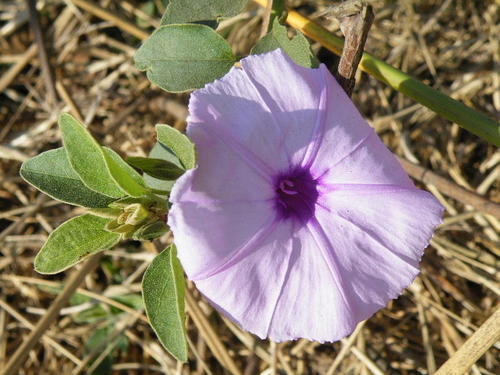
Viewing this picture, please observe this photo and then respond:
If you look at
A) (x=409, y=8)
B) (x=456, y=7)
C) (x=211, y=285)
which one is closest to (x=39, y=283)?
(x=211, y=285)

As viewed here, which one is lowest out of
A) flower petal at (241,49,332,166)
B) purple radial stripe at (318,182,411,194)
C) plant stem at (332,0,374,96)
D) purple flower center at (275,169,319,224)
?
purple flower center at (275,169,319,224)

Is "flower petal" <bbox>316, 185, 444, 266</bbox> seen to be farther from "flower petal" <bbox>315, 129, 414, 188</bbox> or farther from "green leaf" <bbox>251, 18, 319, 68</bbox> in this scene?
"green leaf" <bbox>251, 18, 319, 68</bbox>

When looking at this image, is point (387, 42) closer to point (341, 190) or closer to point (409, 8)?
point (409, 8)

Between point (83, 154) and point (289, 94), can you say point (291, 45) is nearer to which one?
point (289, 94)

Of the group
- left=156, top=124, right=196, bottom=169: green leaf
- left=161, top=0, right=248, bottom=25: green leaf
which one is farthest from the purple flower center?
left=161, top=0, right=248, bottom=25: green leaf

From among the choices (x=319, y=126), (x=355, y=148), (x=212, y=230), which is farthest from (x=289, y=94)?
(x=212, y=230)
